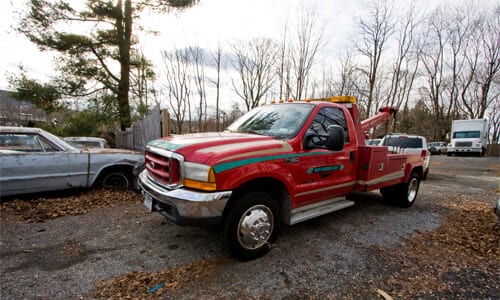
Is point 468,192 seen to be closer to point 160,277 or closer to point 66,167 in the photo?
point 160,277

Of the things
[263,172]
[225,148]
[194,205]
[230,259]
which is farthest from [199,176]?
[230,259]

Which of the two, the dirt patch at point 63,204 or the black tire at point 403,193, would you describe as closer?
the dirt patch at point 63,204

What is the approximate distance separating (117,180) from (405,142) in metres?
10.0

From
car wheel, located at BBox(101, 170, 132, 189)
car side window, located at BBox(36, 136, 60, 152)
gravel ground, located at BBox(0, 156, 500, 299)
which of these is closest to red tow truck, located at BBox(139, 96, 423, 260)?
gravel ground, located at BBox(0, 156, 500, 299)

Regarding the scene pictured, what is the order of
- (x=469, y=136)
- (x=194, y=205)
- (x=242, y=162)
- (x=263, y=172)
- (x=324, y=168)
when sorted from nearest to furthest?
(x=194, y=205)
(x=242, y=162)
(x=263, y=172)
(x=324, y=168)
(x=469, y=136)

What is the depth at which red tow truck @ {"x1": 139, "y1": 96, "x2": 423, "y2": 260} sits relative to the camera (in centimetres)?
244

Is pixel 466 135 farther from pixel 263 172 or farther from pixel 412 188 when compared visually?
pixel 263 172

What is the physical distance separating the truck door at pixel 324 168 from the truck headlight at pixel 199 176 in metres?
1.21

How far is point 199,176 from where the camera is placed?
2.41 m

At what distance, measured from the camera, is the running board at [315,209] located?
3.16 meters

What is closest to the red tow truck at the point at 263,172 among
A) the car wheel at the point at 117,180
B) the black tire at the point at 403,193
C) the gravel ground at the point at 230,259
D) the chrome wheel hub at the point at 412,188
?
the gravel ground at the point at 230,259

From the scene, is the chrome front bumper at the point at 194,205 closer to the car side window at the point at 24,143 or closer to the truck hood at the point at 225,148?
the truck hood at the point at 225,148

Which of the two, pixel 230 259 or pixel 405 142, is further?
pixel 405 142

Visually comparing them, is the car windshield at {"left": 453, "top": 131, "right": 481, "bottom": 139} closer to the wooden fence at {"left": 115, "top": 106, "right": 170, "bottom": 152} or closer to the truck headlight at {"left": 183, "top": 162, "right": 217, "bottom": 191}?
the wooden fence at {"left": 115, "top": 106, "right": 170, "bottom": 152}
